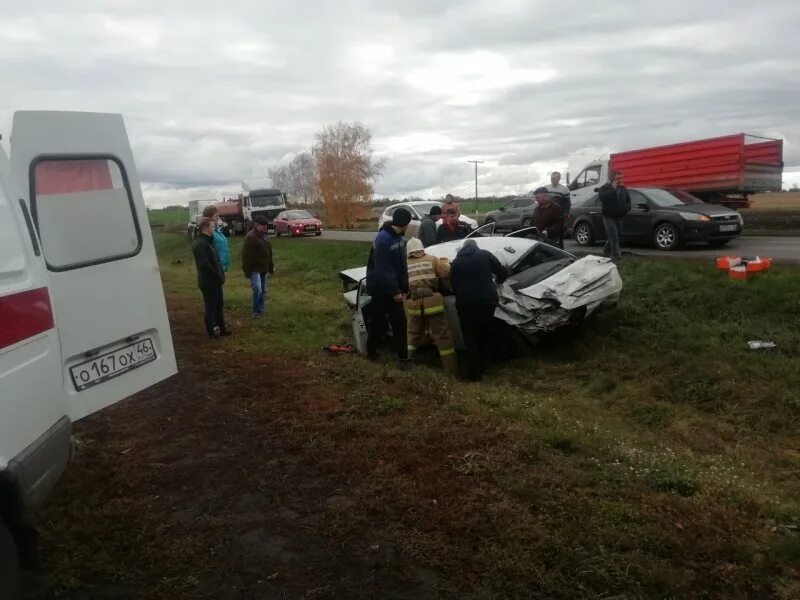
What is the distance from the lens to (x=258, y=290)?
35.3 feet

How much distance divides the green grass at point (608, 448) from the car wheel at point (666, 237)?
3704 millimetres

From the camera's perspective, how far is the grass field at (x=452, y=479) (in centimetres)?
308

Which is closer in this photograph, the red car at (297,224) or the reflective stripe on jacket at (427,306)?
the reflective stripe on jacket at (427,306)

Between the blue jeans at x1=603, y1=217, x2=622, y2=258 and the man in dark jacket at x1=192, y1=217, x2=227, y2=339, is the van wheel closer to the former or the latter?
the man in dark jacket at x1=192, y1=217, x2=227, y2=339

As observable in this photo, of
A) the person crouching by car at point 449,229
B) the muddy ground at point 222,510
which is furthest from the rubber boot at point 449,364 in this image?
the person crouching by car at point 449,229

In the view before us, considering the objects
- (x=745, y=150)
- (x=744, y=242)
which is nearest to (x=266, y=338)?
(x=744, y=242)

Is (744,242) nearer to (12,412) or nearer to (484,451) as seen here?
(484,451)

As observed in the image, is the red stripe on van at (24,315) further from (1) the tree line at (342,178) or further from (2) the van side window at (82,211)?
(1) the tree line at (342,178)

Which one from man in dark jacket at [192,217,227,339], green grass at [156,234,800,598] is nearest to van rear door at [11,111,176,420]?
green grass at [156,234,800,598]

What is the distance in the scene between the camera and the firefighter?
7.30 metres

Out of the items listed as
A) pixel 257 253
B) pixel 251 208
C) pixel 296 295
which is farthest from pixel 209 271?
pixel 251 208

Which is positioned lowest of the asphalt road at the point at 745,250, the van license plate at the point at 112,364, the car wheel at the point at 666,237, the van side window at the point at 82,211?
the asphalt road at the point at 745,250

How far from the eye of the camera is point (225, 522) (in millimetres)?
3658

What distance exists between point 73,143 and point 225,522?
7.32 feet
